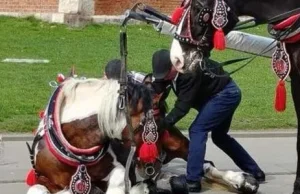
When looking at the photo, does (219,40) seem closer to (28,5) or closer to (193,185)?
(193,185)

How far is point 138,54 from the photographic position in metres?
15.6

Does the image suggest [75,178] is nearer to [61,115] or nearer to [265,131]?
[61,115]

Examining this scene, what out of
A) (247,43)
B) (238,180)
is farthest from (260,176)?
(247,43)

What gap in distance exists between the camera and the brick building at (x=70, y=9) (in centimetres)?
1881

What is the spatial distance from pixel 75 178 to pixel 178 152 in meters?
2.01

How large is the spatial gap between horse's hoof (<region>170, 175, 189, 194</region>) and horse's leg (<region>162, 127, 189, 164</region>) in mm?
225

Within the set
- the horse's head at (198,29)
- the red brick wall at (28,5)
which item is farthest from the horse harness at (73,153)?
the red brick wall at (28,5)

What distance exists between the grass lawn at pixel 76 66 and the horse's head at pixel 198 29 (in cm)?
421

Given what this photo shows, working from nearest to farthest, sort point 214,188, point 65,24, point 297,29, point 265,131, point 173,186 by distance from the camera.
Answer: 1. point 297,29
2. point 173,186
3. point 214,188
4. point 265,131
5. point 65,24

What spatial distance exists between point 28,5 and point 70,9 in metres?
1.50

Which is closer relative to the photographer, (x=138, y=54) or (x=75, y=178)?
(x=75, y=178)

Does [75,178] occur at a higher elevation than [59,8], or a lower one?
higher

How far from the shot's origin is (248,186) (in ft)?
23.0

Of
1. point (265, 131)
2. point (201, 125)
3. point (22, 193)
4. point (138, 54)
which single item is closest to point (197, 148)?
point (201, 125)
